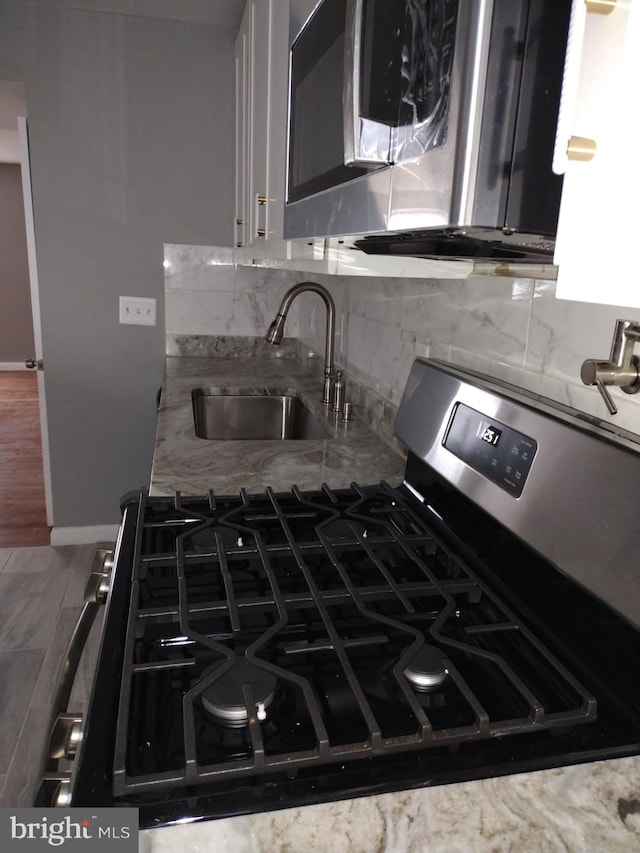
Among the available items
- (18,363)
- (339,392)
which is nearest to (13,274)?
(18,363)

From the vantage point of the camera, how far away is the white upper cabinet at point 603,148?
324 mm

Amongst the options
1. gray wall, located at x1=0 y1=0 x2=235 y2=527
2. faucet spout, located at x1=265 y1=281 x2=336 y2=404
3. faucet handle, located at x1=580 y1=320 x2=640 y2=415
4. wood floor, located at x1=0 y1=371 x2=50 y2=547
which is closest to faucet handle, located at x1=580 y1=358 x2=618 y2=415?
faucet handle, located at x1=580 y1=320 x2=640 y2=415

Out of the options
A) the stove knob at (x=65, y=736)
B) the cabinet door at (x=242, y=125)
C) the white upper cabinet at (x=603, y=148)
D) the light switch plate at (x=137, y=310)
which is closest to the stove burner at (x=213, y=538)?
the stove knob at (x=65, y=736)

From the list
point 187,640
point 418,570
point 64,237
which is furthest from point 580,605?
point 64,237

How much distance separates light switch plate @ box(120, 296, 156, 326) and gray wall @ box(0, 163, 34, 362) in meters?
4.43

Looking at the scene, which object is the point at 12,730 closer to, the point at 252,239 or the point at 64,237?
the point at 252,239

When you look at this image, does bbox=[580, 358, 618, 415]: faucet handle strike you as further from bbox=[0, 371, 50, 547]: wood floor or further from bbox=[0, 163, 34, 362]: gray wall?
bbox=[0, 163, 34, 362]: gray wall

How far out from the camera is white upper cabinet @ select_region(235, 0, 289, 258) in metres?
1.38

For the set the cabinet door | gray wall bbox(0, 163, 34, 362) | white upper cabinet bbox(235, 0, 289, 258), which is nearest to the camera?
white upper cabinet bbox(235, 0, 289, 258)

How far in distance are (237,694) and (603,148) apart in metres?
0.52

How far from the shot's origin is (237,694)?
0.59m

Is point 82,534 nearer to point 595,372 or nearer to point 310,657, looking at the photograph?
point 310,657

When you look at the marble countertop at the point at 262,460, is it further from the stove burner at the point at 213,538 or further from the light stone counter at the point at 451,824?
the light stone counter at the point at 451,824

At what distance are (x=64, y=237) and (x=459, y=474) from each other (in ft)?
7.61
